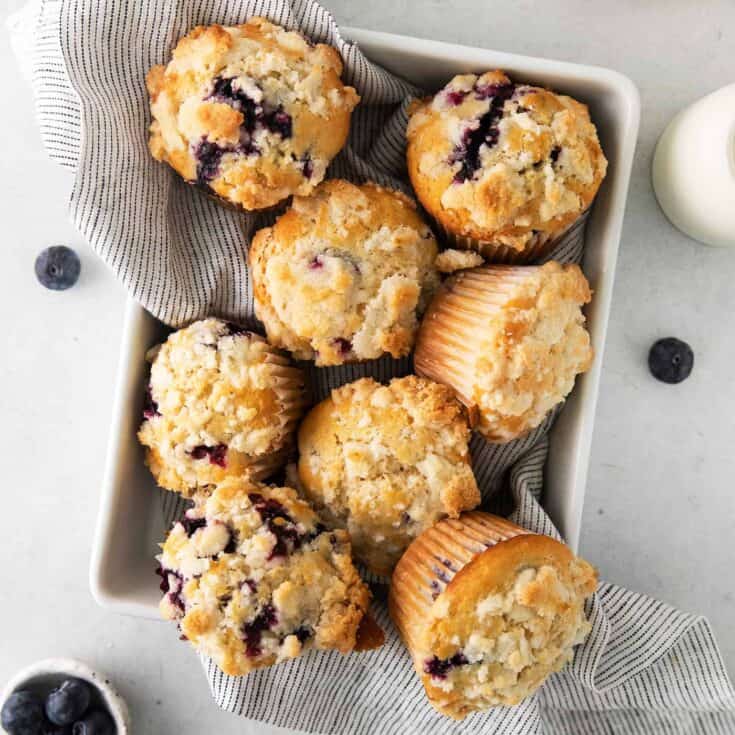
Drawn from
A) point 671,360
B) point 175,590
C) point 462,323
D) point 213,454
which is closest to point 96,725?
point 175,590

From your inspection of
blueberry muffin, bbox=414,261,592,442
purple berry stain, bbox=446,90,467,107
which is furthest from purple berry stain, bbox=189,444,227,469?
purple berry stain, bbox=446,90,467,107

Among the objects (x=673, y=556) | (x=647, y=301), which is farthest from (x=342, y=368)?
(x=673, y=556)

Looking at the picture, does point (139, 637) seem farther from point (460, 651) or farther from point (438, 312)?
point (438, 312)

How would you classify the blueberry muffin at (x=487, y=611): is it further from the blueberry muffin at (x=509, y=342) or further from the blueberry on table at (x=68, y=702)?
the blueberry on table at (x=68, y=702)

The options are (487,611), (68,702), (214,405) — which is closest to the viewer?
(487,611)

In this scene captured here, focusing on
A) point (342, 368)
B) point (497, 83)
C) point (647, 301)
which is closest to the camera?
point (497, 83)

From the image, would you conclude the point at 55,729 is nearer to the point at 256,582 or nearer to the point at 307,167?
the point at 256,582
